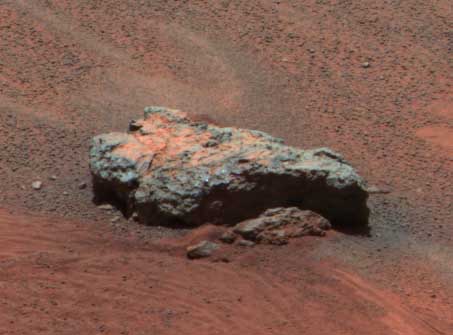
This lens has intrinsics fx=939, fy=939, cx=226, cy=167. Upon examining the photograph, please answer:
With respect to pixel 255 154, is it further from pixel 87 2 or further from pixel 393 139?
pixel 87 2

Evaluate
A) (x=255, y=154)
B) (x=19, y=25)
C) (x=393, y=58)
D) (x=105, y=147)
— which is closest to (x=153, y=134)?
(x=105, y=147)

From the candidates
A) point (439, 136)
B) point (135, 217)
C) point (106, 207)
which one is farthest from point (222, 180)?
point (439, 136)

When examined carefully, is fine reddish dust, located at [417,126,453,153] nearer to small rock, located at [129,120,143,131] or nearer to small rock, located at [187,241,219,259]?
small rock, located at [129,120,143,131]

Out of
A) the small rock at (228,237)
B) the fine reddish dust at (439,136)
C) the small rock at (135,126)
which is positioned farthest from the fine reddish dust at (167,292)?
the fine reddish dust at (439,136)

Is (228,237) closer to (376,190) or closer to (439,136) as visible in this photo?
(376,190)

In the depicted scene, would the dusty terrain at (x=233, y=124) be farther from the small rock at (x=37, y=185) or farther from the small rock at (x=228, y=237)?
the small rock at (x=228, y=237)

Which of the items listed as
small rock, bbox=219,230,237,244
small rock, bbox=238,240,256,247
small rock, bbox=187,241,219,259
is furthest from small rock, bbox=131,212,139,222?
small rock, bbox=238,240,256,247
